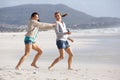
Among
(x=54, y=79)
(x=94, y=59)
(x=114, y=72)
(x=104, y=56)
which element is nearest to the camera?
→ (x=54, y=79)

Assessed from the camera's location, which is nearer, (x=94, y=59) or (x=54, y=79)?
(x=54, y=79)

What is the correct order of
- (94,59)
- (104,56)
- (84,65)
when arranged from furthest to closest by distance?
(104,56) < (94,59) < (84,65)

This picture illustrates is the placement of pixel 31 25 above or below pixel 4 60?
above

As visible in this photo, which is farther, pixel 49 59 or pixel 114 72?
pixel 49 59

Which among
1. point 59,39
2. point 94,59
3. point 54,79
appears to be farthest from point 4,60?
point 54,79

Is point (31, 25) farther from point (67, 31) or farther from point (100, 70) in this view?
point (100, 70)

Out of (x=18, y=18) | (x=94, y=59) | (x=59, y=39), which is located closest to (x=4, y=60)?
(x=94, y=59)

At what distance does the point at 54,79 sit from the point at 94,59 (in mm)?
5212

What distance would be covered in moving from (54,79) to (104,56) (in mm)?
6273

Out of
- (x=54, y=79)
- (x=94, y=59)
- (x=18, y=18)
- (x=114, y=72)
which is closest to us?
(x=54, y=79)

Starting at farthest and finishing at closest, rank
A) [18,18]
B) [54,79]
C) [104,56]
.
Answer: [18,18], [104,56], [54,79]

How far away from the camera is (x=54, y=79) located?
10047 millimetres

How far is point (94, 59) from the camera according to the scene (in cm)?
1509

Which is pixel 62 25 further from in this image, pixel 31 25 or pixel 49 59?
pixel 49 59
